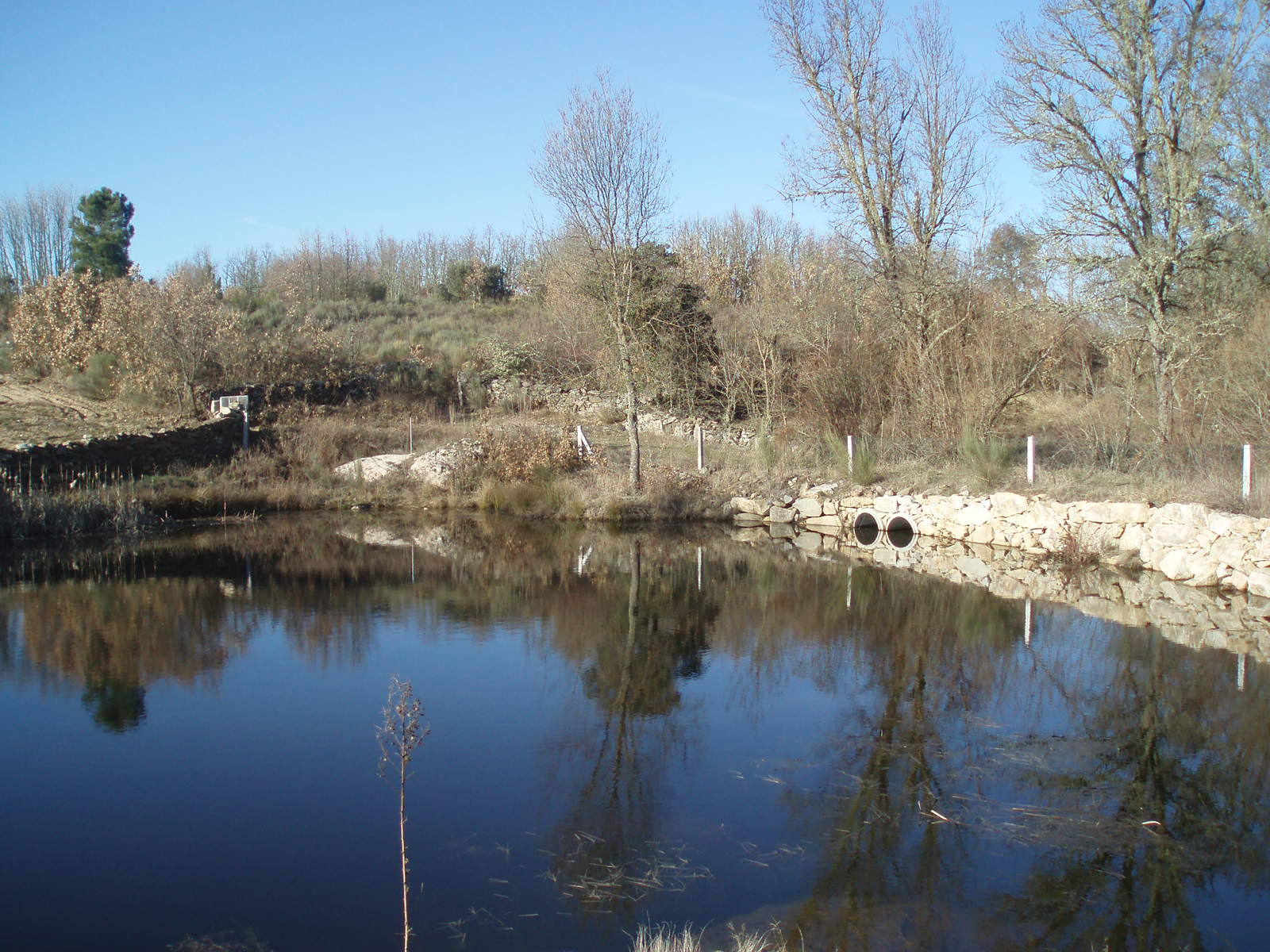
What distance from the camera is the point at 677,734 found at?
25.0 ft

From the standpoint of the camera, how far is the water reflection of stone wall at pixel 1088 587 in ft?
34.7

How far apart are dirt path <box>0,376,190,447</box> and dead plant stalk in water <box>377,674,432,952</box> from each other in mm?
17189

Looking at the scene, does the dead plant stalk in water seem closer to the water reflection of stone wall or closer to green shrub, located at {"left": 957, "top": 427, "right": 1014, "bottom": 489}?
the water reflection of stone wall

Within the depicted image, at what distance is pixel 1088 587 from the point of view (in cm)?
1310

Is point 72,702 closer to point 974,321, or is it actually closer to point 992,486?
point 992,486

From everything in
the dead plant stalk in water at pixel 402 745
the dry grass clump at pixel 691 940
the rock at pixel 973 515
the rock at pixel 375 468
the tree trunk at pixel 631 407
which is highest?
the tree trunk at pixel 631 407

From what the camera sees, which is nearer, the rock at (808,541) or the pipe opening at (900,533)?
the rock at (808,541)

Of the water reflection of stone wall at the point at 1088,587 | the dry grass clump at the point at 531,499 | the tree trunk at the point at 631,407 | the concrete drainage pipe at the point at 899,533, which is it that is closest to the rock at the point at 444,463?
the dry grass clump at the point at 531,499

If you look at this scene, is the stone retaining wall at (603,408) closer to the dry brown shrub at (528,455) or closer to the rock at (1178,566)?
the dry brown shrub at (528,455)

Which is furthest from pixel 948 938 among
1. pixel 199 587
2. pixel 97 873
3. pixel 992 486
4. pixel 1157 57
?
pixel 1157 57

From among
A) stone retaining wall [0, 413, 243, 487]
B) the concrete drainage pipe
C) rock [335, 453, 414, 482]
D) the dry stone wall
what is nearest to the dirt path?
stone retaining wall [0, 413, 243, 487]

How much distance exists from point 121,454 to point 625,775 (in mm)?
18583

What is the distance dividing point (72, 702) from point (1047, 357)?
17677 millimetres

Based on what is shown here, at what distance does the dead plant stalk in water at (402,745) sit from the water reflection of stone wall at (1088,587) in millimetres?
7843
